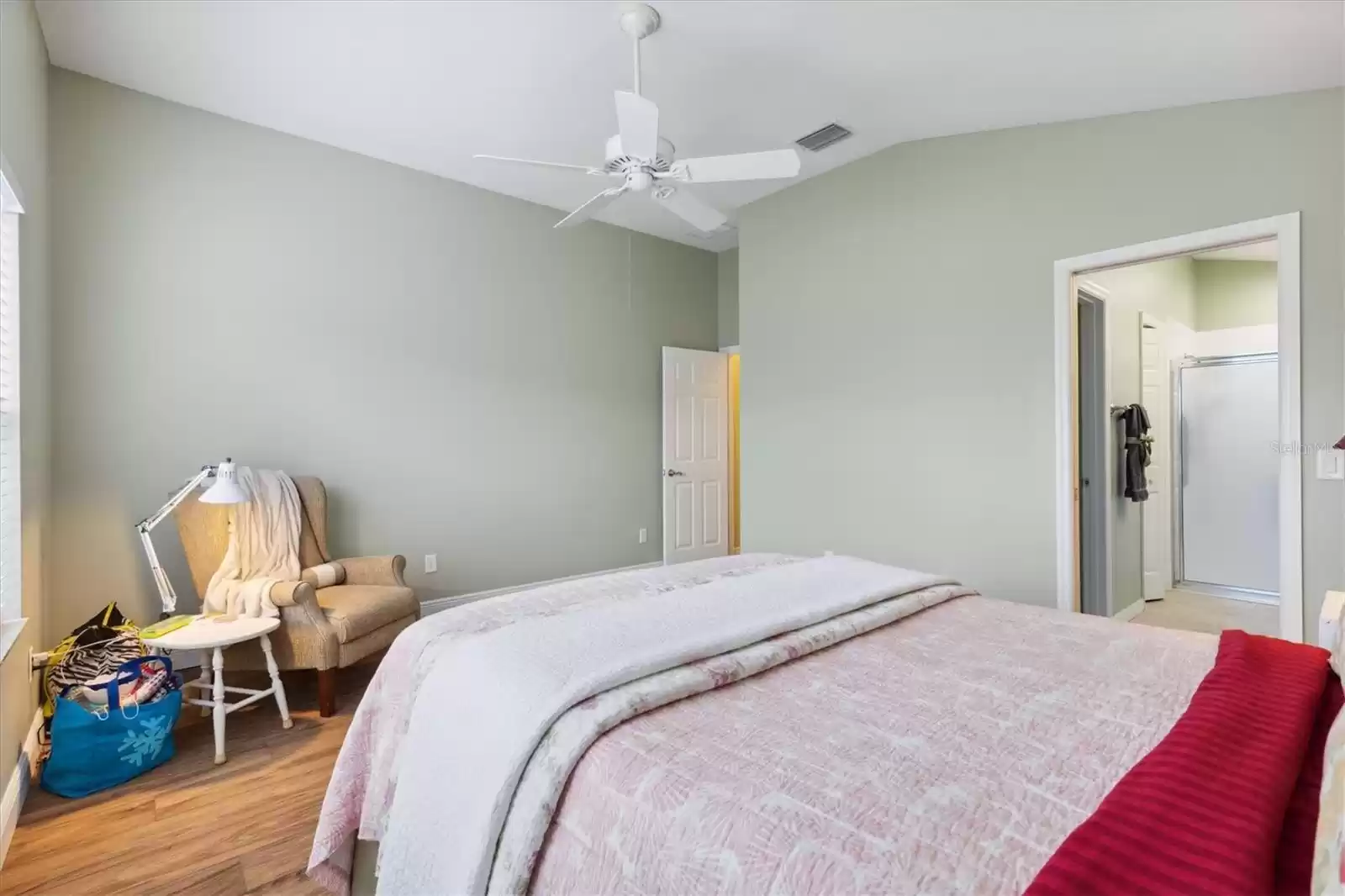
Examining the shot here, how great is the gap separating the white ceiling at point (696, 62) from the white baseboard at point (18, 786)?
8.76 ft

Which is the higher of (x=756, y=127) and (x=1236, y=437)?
(x=756, y=127)

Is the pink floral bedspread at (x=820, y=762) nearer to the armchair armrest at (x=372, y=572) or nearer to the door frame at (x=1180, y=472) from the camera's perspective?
the armchair armrest at (x=372, y=572)

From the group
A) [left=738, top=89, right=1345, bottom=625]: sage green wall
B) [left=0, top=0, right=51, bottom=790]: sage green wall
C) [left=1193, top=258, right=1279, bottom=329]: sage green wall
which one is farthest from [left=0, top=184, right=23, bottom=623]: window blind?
[left=1193, top=258, right=1279, bottom=329]: sage green wall

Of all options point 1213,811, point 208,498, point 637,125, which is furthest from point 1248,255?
point 208,498

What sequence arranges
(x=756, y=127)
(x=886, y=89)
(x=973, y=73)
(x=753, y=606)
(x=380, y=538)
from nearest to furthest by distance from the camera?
(x=753, y=606) < (x=973, y=73) < (x=886, y=89) < (x=756, y=127) < (x=380, y=538)

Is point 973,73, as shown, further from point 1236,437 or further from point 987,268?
point 1236,437

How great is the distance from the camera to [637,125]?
89.1 inches

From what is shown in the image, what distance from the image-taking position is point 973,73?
2.78 meters

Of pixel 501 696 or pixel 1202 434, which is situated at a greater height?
pixel 1202 434

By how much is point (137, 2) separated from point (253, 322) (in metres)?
1.42

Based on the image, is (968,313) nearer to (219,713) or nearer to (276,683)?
(276,683)

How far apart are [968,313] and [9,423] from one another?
4053 millimetres

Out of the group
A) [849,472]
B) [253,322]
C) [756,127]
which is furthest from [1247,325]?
[253,322]

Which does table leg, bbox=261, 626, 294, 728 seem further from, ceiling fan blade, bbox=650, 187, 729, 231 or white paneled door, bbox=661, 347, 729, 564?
white paneled door, bbox=661, 347, 729, 564
